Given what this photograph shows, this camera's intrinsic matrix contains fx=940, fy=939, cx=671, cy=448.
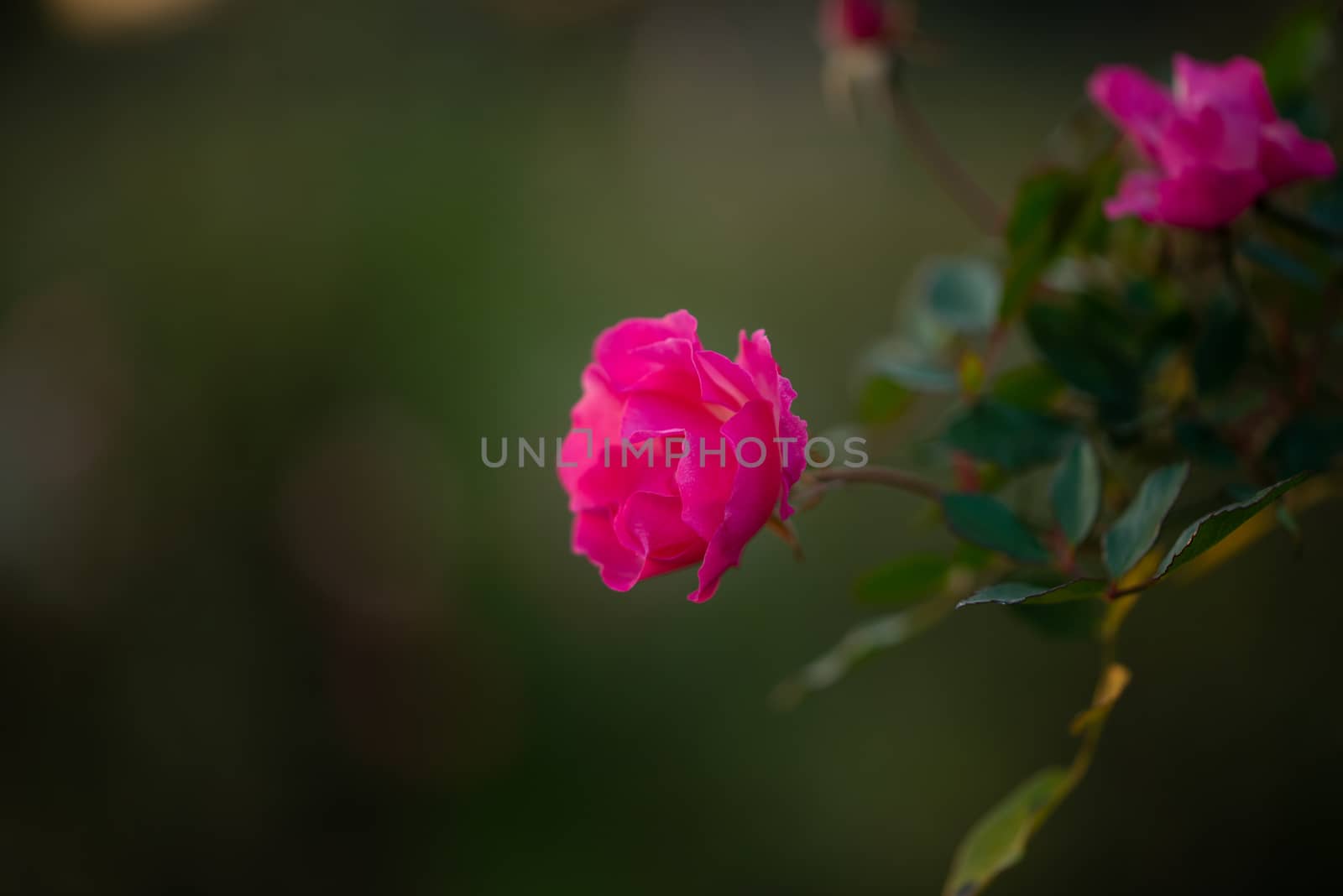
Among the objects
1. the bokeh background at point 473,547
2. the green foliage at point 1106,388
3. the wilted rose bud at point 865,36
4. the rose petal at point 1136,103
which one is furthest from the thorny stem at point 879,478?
the bokeh background at point 473,547

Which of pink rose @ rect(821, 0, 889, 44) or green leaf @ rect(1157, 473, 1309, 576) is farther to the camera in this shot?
pink rose @ rect(821, 0, 889, 44)

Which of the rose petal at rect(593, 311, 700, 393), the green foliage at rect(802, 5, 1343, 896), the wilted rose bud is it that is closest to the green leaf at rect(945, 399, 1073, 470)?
the green foliage at rect(802, 5, 1343, 896)

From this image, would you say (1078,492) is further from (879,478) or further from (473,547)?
(473,547)

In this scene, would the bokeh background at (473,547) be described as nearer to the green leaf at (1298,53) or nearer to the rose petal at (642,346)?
the green leaf at (1298,53)

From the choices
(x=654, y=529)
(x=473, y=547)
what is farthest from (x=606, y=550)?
(x=473, y=547)

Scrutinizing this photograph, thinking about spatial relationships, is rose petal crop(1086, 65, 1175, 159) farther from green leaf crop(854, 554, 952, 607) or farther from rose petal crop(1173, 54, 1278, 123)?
green leaf crop(854, 554, 952, 607)

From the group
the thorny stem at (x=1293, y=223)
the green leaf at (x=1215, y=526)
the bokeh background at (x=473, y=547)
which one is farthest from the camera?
the bokeh background at (x=473, y=547)
